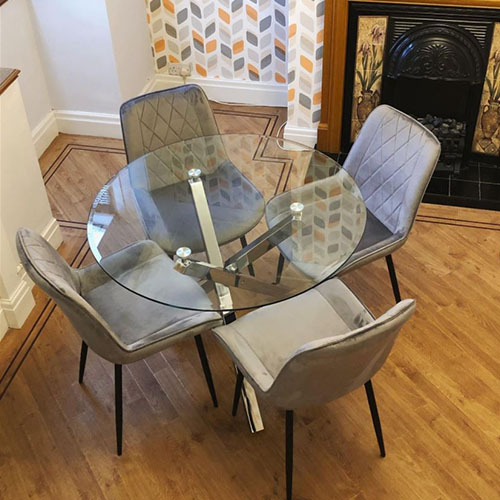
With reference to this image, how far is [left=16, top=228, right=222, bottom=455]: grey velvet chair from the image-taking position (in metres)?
2.33

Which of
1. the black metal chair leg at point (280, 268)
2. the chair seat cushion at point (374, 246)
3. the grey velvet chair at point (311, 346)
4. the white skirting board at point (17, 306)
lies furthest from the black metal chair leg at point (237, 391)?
the white skirting board at point (17, 306)

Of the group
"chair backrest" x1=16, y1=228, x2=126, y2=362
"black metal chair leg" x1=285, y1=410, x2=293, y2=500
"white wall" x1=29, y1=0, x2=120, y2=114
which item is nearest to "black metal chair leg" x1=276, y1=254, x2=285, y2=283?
"black metal chair leg" x1=285, y1=410, x2=293, y2=500

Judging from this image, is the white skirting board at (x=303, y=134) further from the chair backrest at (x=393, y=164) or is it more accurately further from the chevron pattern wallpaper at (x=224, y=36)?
the chair backrest at (x=393, y=164)

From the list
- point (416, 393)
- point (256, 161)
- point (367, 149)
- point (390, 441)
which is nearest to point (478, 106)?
point (367, 149)

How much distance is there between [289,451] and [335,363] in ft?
1.74

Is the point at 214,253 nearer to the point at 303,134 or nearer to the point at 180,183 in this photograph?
the point at 180,183

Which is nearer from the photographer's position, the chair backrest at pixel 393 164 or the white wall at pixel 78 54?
the chair backrest at pixel 393 164

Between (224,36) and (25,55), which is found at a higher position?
(25,55)

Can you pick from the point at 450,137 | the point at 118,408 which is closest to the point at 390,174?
the point at 450,137

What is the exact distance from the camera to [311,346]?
2045mm

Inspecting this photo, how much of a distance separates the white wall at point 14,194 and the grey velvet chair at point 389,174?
1.55 meters

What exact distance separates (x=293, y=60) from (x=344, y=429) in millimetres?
2339

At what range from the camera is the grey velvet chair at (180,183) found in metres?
2.82

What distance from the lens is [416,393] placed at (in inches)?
115
